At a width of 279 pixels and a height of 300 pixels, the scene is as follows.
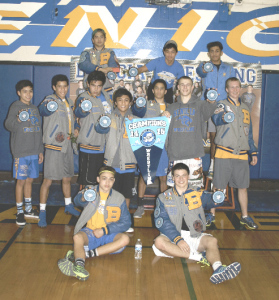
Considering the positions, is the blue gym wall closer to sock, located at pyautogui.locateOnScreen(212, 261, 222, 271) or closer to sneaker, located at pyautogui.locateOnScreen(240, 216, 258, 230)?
sneaker, located at pyautogui.locateOnScreen(240, 216, 258, 230)

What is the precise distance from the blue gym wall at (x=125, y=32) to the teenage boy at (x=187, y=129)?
249 centimetres

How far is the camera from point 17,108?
4.88 m

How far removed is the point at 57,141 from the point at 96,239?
5.14ft

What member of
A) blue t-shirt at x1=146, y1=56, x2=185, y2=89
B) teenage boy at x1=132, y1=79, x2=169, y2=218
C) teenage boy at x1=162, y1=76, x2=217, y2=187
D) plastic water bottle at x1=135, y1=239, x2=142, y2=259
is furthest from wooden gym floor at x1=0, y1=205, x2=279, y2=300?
blue t-shirt at x1=146, y1=56, x2=185, y2=89

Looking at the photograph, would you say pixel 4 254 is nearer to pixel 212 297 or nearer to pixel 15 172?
pixel 15 172

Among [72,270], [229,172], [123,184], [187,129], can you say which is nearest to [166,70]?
[187,129]

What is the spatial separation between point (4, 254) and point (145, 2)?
5125 millimetres

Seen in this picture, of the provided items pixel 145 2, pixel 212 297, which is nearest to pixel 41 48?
pixel 145 2

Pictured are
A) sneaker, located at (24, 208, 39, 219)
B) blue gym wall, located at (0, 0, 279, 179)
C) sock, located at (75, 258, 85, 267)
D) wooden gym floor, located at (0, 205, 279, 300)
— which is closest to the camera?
wooden gym floor, located at (0, 205, 279, 300)

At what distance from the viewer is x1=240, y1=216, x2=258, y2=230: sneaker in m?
4.88

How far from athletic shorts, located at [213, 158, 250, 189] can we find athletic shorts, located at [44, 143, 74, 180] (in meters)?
2.07

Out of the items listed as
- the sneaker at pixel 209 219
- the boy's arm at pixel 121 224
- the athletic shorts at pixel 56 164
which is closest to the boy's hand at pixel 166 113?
the boy's arm at pixel 121 224

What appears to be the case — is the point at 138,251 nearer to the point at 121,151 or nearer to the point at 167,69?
the point at 121,151

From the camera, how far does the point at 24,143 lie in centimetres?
486
